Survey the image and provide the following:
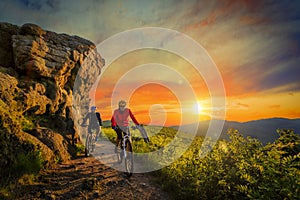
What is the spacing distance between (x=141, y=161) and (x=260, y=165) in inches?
270

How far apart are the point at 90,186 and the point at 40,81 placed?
12.9m

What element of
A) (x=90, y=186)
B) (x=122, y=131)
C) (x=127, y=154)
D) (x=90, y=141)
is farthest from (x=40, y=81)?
(x=90, y=186)

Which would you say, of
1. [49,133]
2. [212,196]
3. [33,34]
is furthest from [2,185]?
[33,34]

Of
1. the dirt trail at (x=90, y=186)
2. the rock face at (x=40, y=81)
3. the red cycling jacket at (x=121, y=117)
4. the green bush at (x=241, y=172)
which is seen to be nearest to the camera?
the green bush at (x=241, y=172)

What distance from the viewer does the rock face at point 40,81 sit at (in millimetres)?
9008

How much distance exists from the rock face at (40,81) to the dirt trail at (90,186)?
3.96ft

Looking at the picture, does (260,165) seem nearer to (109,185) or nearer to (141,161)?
(109,185)

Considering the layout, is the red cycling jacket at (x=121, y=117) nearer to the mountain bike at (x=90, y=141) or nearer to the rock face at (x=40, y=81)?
the rock face at (x=40, y=81)

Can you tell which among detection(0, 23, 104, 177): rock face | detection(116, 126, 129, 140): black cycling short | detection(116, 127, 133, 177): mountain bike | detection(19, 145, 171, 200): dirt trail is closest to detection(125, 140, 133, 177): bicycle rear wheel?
detection(116, 127, 133, 177): mountain bike

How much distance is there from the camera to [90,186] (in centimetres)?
618

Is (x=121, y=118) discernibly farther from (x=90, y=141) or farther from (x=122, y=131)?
(x=90, y=141)

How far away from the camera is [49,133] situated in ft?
30.2

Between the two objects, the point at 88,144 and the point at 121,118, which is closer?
the point at 121,118

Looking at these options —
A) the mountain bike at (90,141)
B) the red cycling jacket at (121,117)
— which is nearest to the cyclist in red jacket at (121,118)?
the red cycling jacket at (121,117)
